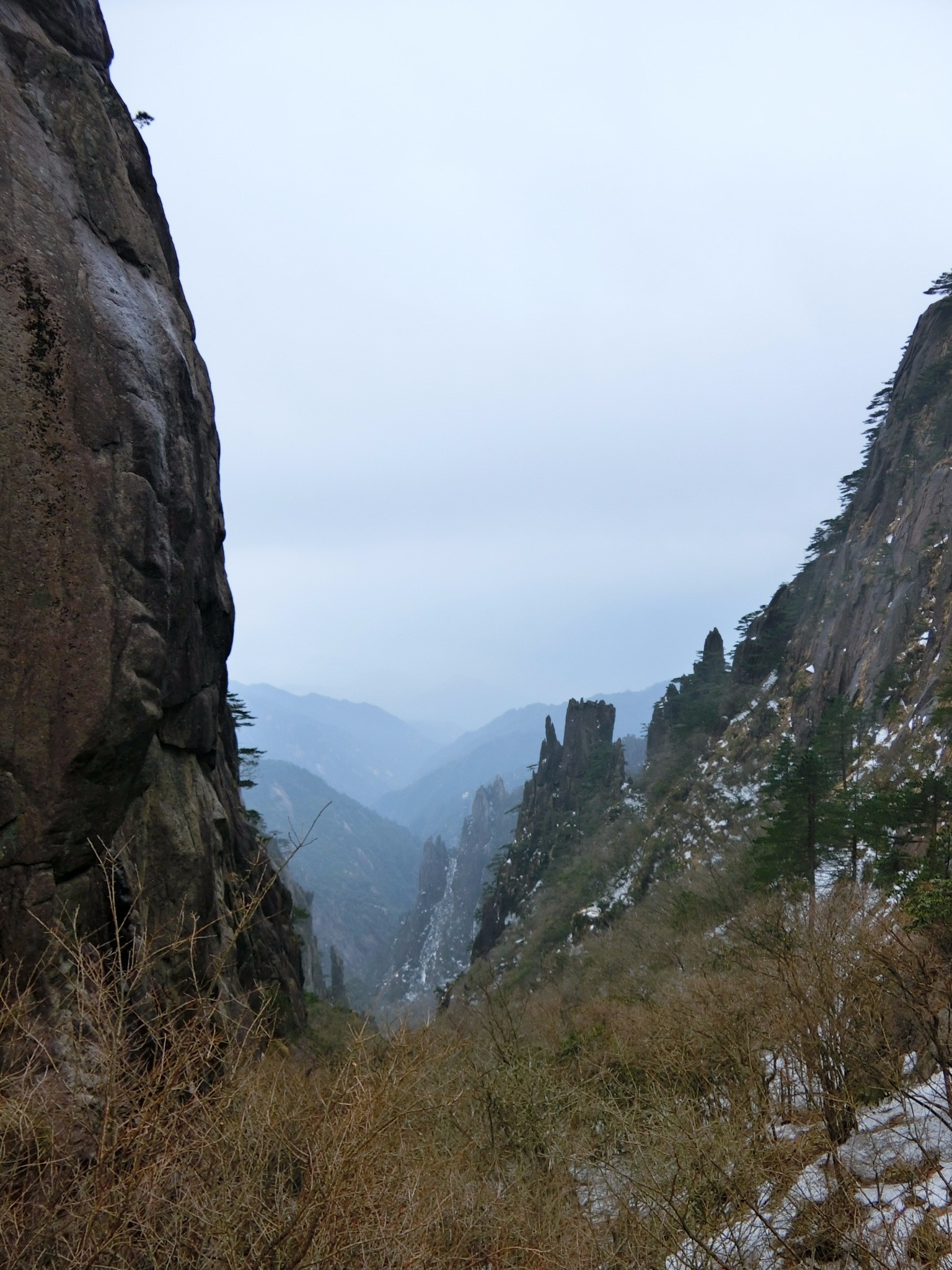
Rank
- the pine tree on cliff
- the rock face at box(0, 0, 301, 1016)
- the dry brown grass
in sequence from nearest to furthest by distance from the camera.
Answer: the dry brown grass < the rock face at box(0, 0, 301, 1016) < the pine tree on cliff

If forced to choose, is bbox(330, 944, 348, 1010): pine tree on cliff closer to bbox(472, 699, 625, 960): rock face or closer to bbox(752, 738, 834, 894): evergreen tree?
bbox(472, 699, 625, 960): rock face

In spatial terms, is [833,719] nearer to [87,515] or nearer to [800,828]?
[800,828]

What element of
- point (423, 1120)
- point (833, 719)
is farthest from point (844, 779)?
point (423, 1120)

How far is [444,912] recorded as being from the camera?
153875 mm

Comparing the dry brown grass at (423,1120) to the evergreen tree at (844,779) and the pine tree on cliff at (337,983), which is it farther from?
the pine tree on cliff at (337,983)

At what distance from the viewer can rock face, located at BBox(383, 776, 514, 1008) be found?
120m

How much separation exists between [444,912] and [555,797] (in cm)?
7867

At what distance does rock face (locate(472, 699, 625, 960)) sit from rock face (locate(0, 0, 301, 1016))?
6739cm

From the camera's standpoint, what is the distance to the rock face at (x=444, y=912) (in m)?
120

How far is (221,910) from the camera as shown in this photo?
14773 mm

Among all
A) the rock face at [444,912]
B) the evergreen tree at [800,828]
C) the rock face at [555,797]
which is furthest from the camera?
the rock face at [444,912]

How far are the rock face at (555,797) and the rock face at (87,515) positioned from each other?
6739cm

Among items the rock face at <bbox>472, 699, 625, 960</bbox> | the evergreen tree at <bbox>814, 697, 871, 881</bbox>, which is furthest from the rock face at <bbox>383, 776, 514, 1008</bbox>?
the evergreen tree at <bbox>814, 697, 871, 881</bbox>

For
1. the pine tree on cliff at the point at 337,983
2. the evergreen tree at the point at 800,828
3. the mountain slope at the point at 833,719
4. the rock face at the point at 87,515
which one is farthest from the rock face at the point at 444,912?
the rock face at the point at 87,515
